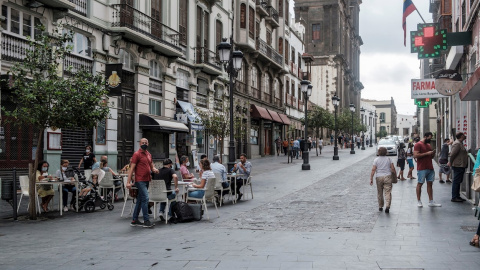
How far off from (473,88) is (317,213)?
179 inches

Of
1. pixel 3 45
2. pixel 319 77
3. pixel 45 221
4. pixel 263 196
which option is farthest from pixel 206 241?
pixel 319 77

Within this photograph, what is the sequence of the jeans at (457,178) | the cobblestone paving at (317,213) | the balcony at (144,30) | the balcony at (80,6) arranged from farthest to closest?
1. the balcony at (144,30)
2. the balcony at (80,6)
3. the jeans at (457,178)
4. the cobblestone paving at (317,213)

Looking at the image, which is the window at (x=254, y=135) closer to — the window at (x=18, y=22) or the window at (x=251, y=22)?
the window at (x=251, y=22)

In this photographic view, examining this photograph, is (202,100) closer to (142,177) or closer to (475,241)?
(142,177)

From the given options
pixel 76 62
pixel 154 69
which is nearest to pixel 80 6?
pixel 76 62

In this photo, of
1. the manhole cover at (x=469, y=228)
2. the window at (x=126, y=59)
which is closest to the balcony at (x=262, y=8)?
the window at (x=126, y=59)


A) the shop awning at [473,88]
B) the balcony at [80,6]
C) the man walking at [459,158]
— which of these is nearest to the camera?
the shop awning at [473,88]

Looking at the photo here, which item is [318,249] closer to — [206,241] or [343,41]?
[206,241]

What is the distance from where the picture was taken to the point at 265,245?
329 inches

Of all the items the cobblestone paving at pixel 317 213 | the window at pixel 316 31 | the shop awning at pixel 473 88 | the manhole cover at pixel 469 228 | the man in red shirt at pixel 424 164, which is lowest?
the cobblestone paving at pixel 317 213

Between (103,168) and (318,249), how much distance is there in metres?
9.40

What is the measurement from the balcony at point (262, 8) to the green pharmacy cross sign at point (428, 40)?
893 inches

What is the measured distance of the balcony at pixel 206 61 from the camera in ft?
97.7

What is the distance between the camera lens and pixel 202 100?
103ft
